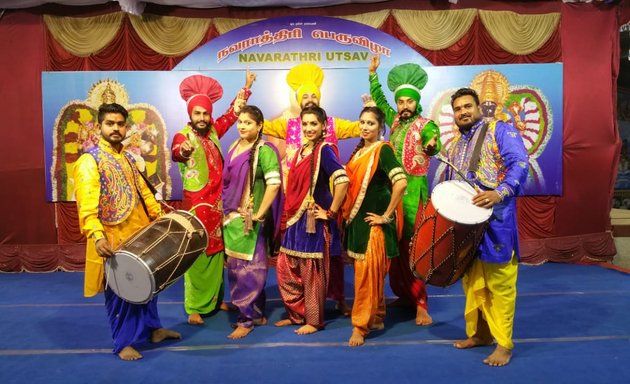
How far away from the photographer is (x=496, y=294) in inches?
115

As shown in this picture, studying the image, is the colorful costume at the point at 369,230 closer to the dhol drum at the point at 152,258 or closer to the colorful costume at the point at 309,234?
the colorful costume at the point at 309,234

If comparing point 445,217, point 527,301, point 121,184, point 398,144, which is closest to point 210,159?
point 121,184

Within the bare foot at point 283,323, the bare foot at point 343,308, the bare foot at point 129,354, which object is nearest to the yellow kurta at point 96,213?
the bare foot at point 129,354

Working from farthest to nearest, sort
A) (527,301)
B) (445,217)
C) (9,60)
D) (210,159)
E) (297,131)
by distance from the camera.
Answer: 1. (9,60)
2. (297,131)
3. (527,301)
4. (210,159)
5. (445,217)

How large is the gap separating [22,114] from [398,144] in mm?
4602

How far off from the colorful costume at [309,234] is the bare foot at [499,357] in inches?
46.0

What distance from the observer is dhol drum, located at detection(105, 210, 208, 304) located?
2758mm

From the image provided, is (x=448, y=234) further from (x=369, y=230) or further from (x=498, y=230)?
(x=369, y=230)

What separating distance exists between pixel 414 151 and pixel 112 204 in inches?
87.0

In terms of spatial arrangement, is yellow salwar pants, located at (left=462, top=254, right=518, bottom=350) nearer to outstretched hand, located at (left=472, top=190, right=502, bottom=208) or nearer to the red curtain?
outstretched hand, located at (left=472, top=190, right=502, bottom=208)

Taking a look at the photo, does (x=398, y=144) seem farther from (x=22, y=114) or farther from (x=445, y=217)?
(x=22, y=114)

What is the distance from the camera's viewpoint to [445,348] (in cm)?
320

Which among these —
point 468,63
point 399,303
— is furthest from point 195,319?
point 468,63

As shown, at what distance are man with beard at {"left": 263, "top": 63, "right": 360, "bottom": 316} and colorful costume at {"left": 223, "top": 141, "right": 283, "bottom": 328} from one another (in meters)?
0.65
